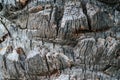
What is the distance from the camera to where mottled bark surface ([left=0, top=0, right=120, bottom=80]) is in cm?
195

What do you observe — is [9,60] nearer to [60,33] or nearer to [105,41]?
[60,33]

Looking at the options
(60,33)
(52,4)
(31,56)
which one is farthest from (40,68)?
(52,4)

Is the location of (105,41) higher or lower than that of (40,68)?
higher

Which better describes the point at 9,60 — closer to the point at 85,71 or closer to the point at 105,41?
the point at 85,71

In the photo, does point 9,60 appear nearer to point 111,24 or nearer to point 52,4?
point 52,4

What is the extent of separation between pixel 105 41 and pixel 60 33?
27 centimetres

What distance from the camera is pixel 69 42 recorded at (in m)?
1.97

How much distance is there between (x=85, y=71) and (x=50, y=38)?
0.29 metres

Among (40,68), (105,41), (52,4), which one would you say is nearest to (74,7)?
(52,4)

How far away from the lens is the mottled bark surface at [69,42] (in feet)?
6.40

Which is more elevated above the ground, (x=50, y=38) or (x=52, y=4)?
(x=52, y=4)

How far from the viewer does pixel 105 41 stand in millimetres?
1947

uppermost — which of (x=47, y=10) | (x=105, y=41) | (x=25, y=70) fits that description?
(x=47, y=10)

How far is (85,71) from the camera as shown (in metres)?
1.95
